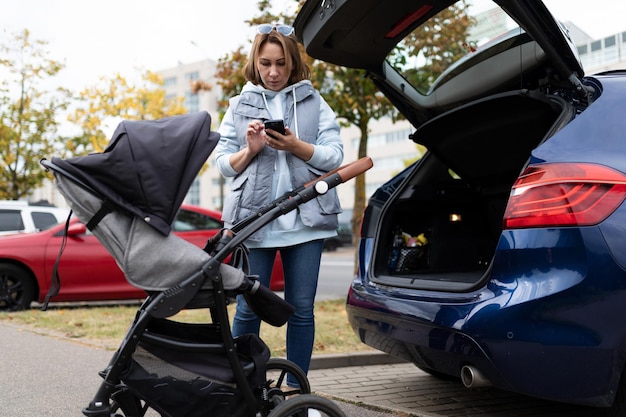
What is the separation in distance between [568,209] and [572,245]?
138mm

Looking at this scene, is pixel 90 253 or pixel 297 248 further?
pixel 90 253

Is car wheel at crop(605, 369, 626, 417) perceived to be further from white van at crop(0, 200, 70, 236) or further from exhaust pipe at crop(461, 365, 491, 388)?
white van at crop(0, 200, 70, 236)

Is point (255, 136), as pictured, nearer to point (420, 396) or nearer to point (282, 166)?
point (282, 166)

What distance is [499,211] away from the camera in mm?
4047

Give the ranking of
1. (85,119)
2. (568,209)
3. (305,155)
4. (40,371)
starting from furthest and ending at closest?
(85,119) → (40,371) → (305,155) → (568,209)

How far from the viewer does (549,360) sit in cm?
247

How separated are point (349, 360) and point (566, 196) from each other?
8.64ft

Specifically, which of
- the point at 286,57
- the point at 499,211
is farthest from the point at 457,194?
the point at 286,57

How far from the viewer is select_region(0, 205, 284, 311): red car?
26.0 feet

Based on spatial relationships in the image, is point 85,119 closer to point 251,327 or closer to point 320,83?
point 320,83

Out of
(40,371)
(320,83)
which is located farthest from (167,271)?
(320,83)

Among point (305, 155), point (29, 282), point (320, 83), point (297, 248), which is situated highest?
point (320, 83)

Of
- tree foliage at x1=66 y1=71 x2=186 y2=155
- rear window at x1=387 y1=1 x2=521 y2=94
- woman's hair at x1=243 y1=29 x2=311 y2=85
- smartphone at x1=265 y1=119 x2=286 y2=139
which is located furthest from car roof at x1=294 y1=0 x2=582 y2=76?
tree foliage at x1=66 y1=71 x2=186 y2=155

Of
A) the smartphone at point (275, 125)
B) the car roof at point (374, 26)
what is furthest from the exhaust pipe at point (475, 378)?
the car roof at point (374, 26)
